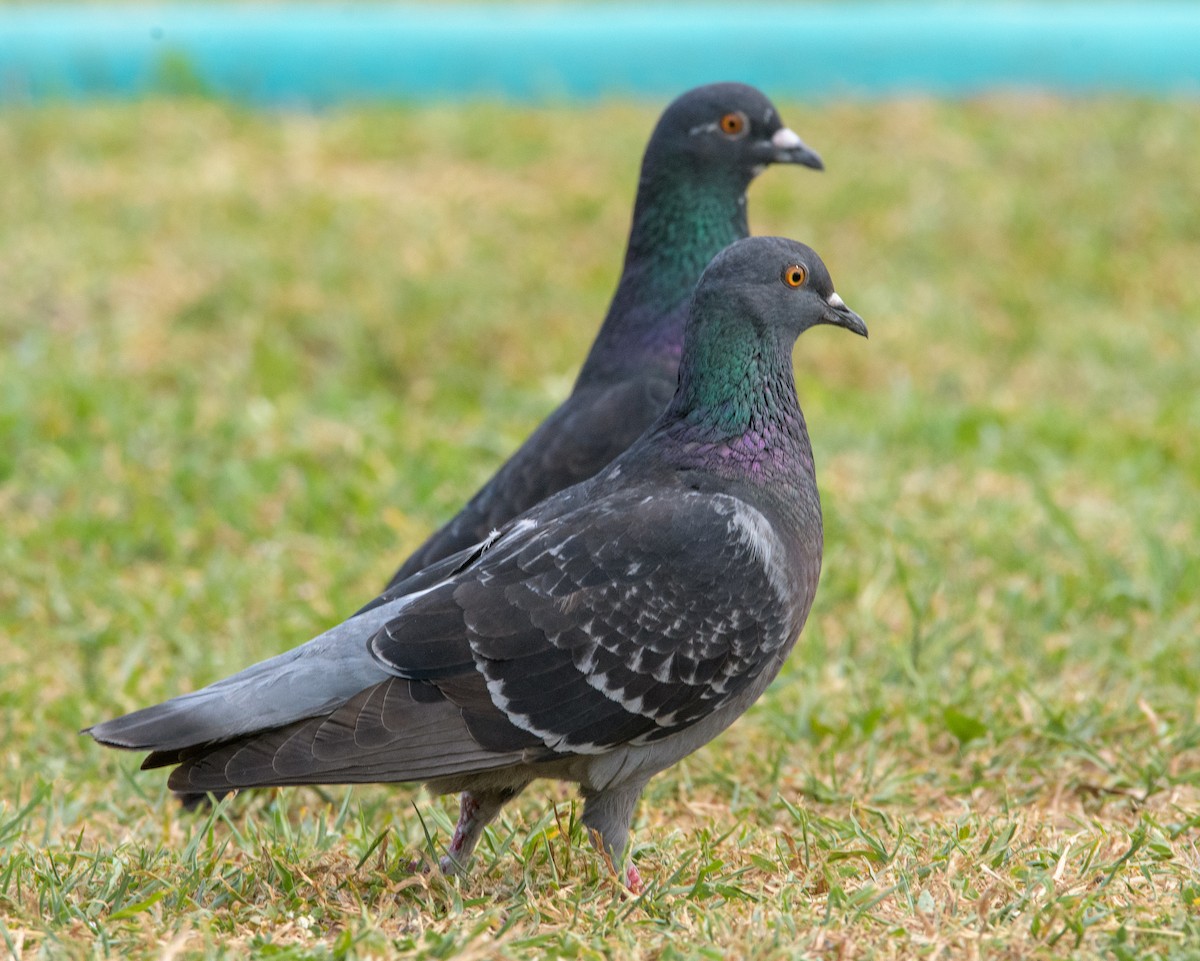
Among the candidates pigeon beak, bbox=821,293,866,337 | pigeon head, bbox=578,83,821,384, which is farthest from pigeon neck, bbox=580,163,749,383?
pigeon beak, bbox=821,293,866,337

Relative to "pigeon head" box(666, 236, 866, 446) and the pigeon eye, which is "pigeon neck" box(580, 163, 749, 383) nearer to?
the pigeon eye

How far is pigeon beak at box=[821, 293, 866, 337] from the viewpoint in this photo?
3529mm

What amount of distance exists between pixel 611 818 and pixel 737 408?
→ 2.96ft

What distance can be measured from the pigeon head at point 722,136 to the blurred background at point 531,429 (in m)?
1.36

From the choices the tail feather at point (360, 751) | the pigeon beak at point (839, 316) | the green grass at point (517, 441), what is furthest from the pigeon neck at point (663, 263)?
the tail feather at point (360, 751)

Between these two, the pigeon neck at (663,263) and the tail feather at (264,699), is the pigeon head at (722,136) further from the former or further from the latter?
the tail feather at (264,699)

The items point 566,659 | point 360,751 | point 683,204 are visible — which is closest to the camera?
point 360,751

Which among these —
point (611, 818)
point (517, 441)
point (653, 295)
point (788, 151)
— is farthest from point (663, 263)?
point (517, 441)

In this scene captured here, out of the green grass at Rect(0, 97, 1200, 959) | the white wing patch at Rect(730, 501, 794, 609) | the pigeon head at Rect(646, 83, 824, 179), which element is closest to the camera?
the green grass at Rect(0, 97, 1200, 959)

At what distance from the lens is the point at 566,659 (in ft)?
10.2

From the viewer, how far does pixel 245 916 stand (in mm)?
2969

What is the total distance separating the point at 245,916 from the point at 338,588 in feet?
7.23

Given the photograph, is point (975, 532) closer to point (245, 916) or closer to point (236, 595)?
point (236, 595)

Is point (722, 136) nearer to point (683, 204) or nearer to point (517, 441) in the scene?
point (683, 204)
